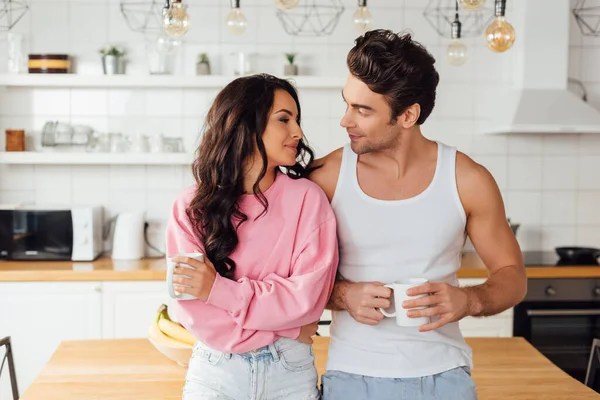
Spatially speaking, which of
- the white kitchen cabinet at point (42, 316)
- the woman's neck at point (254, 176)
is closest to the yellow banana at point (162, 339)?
the woman's neck at point (254, 176)

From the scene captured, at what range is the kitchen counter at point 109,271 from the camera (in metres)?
3.61

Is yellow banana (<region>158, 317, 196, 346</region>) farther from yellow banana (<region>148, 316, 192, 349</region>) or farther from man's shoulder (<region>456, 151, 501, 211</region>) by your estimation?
man's shoulder (<region>456, 151, 501, 211</region>)

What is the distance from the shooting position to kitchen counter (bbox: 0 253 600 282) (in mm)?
3605

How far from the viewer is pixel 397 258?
1.82m

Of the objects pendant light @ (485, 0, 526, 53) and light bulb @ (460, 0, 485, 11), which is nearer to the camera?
light bulb @ (460, 0, 485, 11)

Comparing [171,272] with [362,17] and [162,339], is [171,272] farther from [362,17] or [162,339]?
[362,17]

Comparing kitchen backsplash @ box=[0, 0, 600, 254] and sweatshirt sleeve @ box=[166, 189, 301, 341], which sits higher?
A: kitchen backsplash @ box=[0, 0, 600, 254]

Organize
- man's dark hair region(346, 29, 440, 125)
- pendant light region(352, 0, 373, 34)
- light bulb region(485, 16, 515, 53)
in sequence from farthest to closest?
1. pendant light region(352, 0, 373, 34)
2. light bulb region(485, 16, 515, 53)
3. man's dark hair region(346, 29, 440, 125)

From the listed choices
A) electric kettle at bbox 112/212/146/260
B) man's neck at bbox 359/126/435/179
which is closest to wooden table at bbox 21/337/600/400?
man's neck at bbox 359/126/435/179

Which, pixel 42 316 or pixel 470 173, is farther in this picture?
pixel 42 316

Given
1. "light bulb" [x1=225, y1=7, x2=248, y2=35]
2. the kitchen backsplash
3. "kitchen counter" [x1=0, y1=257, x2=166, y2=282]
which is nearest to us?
"light bulb" [x1=225, y1=7, x2=248, y2=35]

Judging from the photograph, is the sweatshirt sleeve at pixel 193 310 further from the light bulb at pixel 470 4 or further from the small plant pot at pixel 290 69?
the small plant pot at pixel 290 69

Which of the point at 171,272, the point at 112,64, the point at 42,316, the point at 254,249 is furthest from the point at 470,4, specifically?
the point at 42,316

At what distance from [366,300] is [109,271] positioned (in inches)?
87.4
